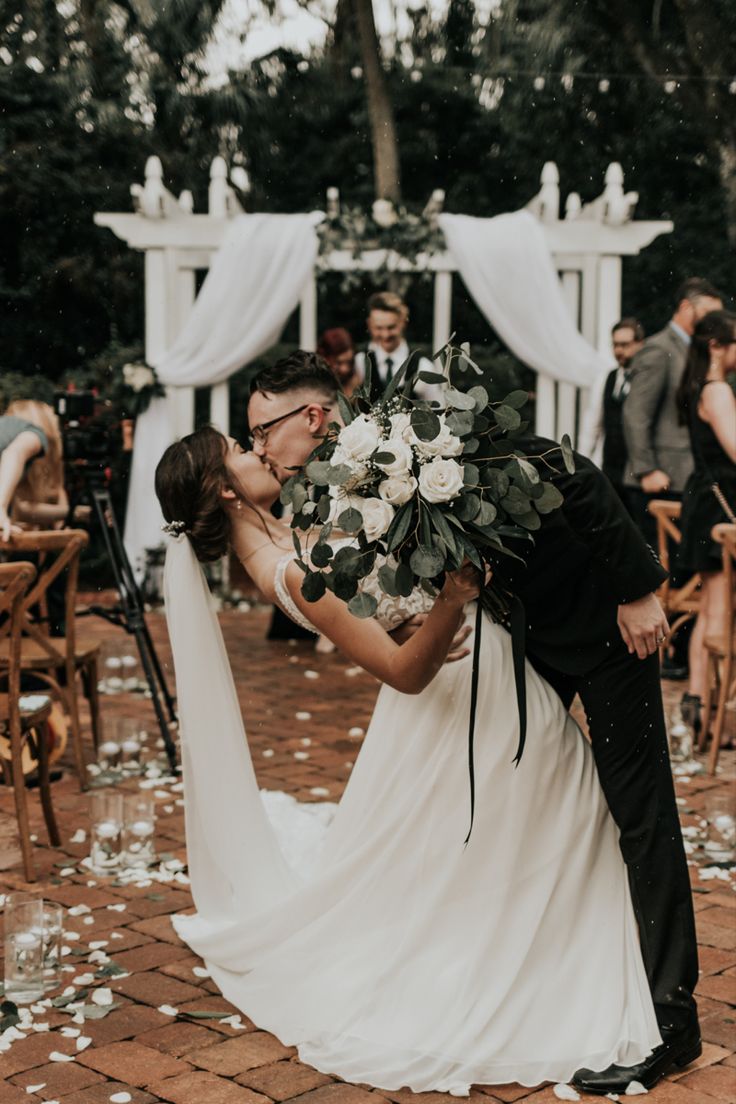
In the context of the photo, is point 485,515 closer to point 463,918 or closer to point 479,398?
point 479,398

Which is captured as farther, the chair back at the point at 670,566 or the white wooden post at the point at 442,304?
the white wooden post at the point at 442,304

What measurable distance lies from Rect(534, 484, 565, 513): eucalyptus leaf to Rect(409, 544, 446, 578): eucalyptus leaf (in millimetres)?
232

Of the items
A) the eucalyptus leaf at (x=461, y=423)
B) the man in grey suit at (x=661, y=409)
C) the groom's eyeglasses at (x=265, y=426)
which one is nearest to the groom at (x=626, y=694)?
the eucalyptus leaf at (x=461, y=423)

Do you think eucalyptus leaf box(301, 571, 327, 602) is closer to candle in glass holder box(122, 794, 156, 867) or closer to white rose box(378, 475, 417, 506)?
white rose box(378, 475, 417, 506)

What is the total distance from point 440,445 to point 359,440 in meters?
0.15

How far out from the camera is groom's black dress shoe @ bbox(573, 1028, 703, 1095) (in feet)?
9.18

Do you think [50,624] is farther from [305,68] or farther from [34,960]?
[305,68]

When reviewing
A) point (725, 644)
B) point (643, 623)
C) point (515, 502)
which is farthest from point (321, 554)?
point (725, 644)

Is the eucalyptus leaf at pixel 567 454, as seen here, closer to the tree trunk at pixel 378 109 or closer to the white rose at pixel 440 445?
the white rose at pixel 440 445

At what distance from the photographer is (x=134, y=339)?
14.2 metres

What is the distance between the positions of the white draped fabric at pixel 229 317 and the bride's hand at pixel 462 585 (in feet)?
24.4

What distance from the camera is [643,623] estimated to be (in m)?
2.81

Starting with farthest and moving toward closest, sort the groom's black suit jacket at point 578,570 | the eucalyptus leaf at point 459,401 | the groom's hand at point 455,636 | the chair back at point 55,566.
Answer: the chair back at point 55,566 → the groom's hand at point 455,636 → the groom's black suit jacket at point 578,570 → the eucalyptus leaf at point 459,401

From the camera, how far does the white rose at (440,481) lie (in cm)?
248
